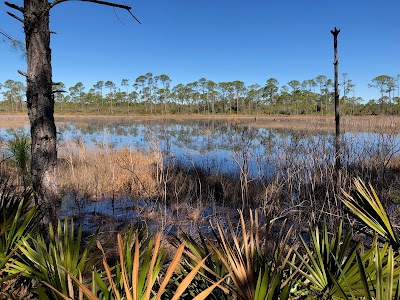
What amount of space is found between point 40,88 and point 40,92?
5 centimetres

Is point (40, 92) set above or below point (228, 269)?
above

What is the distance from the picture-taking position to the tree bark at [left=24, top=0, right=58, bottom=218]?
3.51 m

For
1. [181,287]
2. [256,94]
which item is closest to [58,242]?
[181,287]

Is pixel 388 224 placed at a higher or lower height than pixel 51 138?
lower

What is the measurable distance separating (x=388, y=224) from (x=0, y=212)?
3.24m

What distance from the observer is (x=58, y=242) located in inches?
80.3

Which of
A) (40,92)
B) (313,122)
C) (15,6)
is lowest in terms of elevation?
(313,122)

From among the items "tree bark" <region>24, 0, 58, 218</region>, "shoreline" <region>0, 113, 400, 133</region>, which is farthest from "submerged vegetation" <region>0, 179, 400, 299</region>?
"shoreline" <region>0, 113, 400, 133</region>

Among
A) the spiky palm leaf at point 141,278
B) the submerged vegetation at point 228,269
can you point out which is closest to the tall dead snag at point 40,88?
the submerged vegetation at point 228,269

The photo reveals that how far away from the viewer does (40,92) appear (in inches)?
139

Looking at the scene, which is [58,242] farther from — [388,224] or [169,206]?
[169,206]

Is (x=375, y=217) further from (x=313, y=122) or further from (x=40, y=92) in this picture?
(x=313, y=122)

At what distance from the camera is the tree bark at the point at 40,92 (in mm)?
3506

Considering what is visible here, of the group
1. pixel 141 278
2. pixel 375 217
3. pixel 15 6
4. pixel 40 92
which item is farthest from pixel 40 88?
pixel 375 217
